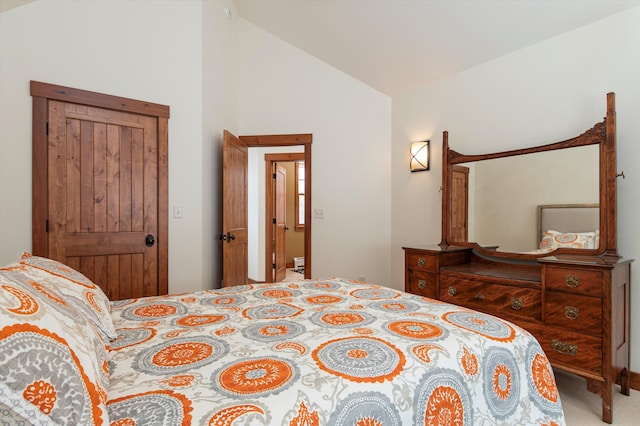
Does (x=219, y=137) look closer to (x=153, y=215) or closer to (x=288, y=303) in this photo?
(x=153, y=215)

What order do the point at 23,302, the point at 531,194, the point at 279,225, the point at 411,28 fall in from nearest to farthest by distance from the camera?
the point at 23,302
the point at 531,194
the point at 411,28
the point at 279,225

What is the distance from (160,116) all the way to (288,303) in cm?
210

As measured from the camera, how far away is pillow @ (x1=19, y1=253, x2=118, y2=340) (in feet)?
3.59

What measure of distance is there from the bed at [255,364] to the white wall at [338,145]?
92.0 inches

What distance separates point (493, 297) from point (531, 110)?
1473mm

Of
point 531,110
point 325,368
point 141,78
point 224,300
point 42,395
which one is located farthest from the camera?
point 141,78

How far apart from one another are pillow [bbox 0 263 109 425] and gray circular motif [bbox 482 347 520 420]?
1.04 meters

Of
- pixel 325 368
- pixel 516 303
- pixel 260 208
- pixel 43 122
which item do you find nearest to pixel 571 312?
pixel 516 303

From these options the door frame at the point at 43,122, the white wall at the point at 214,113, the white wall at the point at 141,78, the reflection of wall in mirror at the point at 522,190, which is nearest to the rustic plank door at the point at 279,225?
the white wall at the point at 214,113

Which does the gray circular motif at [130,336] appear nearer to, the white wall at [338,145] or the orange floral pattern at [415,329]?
the orange floral pattern at [415,329]

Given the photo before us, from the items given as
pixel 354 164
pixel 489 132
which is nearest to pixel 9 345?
pixel 489 132

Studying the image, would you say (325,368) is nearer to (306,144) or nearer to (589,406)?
(589,406)

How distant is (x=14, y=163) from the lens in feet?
7.26

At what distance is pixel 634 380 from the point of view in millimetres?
2102
